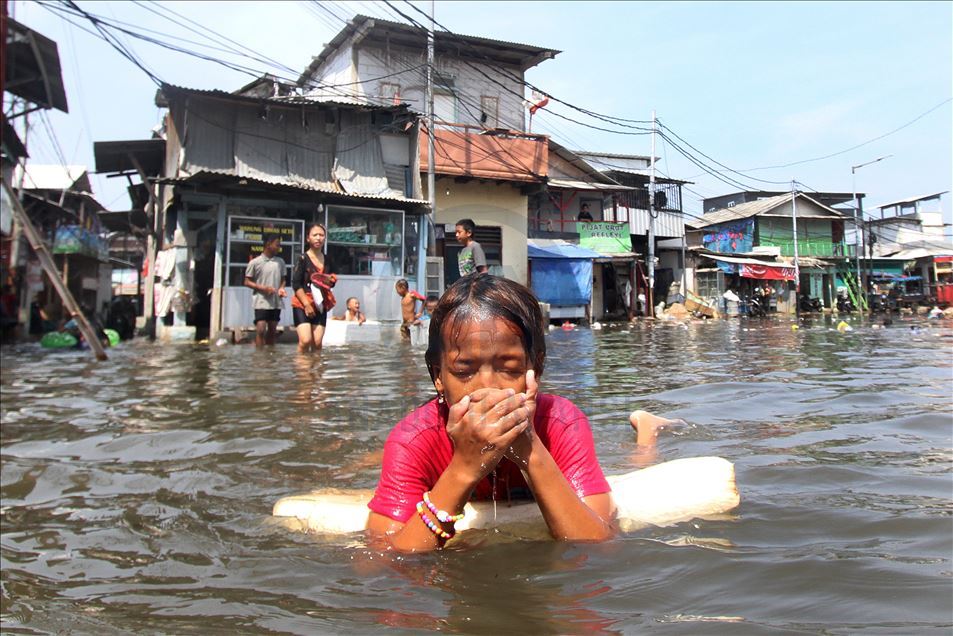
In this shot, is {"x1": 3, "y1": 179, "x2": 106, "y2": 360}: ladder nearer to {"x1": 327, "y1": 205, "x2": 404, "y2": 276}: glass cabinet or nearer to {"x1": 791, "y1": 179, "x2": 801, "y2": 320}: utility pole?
{"x1": 327, "y1": 205, "x2": 404, "y2": 276}: glass cabinet

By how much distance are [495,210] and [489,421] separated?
70.2 ft

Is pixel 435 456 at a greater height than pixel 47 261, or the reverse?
pixel 47 261

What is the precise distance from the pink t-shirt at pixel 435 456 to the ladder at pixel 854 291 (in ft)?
118

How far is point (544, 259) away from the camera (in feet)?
80.1

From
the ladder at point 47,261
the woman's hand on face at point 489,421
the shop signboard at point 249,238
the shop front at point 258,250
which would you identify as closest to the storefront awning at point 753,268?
the shop front at point 258,250

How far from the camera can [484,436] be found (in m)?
1.77

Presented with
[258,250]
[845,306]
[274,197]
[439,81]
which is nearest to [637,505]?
[258,250]

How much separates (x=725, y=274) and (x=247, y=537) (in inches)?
1299

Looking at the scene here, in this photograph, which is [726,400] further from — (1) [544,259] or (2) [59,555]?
(1) [544,259]

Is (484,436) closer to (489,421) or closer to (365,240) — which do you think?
(489,421)

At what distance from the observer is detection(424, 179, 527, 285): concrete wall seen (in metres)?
21.9

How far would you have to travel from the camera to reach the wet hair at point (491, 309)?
1.93 metres

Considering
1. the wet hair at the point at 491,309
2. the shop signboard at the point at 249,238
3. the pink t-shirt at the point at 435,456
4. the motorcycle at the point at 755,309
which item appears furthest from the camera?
the motorcycle at the point at 755,309

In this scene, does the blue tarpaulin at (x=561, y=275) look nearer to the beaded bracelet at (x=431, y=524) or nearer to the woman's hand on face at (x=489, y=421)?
the beaded bracelet at (x=431, y=524)
